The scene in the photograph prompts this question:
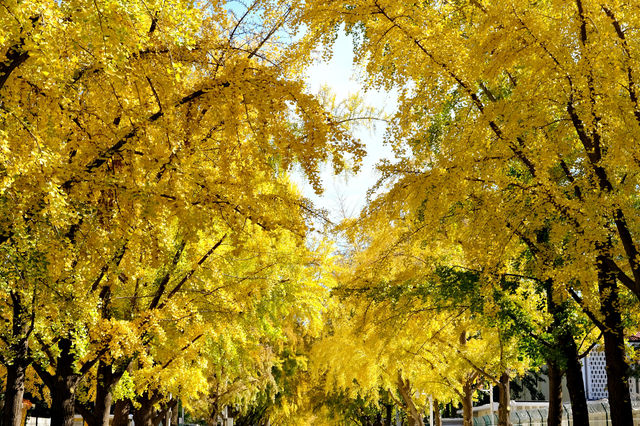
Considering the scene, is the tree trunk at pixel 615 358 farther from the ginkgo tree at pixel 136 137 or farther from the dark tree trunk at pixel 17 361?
the dark tree trunk at pixel 17 361

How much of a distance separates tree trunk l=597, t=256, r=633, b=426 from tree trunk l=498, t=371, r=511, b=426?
582cm

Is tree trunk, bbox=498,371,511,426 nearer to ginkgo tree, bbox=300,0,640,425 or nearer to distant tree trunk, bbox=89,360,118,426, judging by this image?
ginkgo tree, bbox=300,0,640,425

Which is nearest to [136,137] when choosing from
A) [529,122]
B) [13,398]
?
[529,122]

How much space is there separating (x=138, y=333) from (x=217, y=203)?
4.49 meters

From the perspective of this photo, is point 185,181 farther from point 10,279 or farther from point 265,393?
point 265,393

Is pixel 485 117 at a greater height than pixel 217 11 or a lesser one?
lesser

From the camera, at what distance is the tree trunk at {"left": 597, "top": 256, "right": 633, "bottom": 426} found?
10.7 metres

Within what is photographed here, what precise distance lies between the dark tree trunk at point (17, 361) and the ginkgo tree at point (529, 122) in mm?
6252

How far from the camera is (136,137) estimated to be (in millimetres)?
7766

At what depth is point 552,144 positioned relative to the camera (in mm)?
9438

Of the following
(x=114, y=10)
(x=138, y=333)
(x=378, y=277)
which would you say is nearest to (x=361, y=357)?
(x=378, y=277)

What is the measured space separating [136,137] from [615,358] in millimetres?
8057

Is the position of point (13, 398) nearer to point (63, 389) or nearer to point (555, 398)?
point (63, 389)

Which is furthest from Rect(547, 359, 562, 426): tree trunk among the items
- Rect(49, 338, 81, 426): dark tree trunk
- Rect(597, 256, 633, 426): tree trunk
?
Rect(49, 338, 81, 426): dark tree trunk
